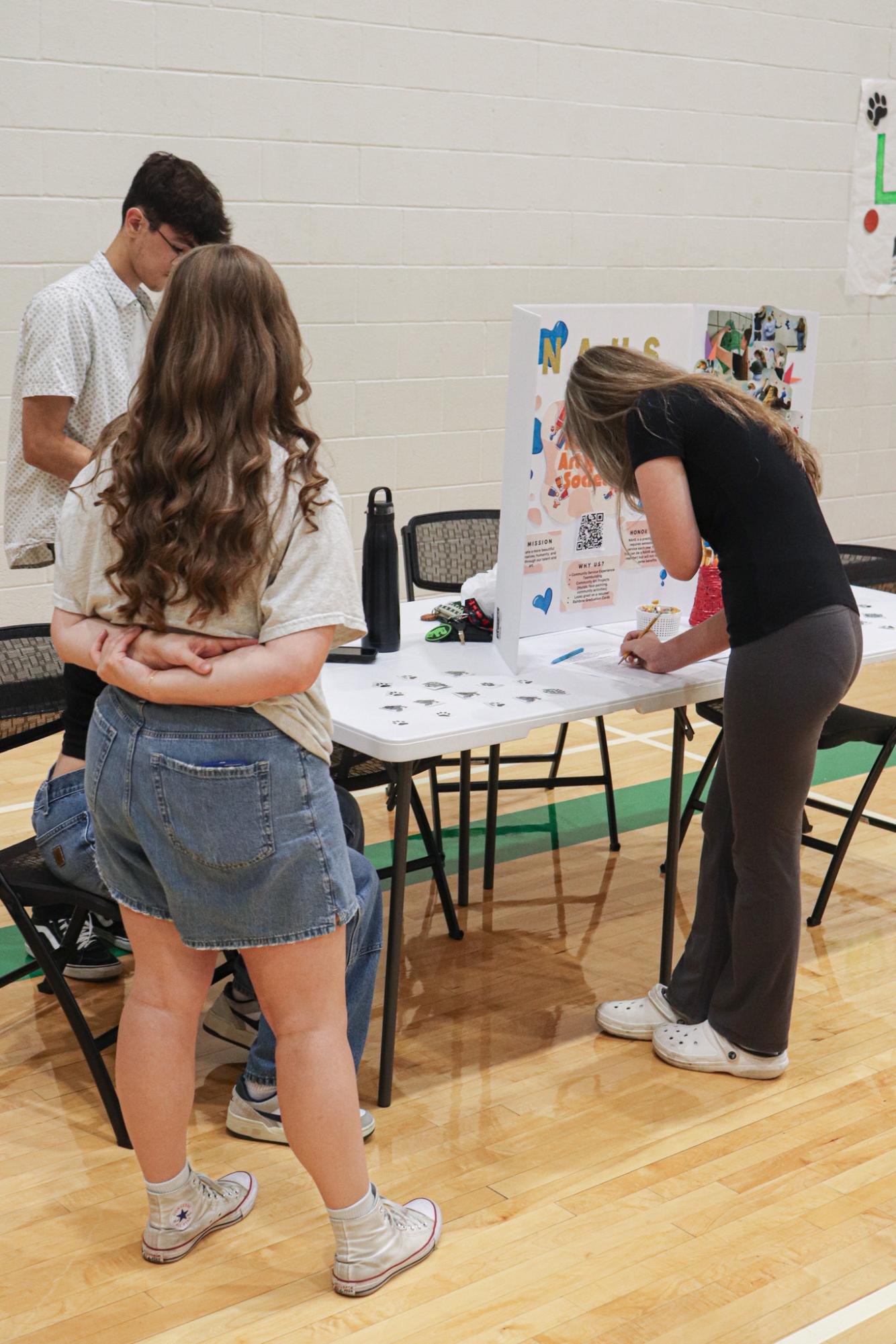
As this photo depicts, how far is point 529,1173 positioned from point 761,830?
0.69 meters

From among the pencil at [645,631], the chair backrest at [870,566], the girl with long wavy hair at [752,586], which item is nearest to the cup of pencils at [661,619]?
the pencil at [645,631]

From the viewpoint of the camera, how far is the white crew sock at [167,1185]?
192 cm

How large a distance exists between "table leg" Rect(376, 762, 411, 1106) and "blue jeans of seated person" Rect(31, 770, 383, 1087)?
0.06 meters

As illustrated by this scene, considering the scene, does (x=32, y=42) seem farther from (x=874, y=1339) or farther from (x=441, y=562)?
(x=874, y=1339)

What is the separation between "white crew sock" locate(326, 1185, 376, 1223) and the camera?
1868 millimetres

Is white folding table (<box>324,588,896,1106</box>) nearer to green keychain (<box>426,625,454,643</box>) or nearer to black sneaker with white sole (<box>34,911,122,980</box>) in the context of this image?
green keychain (<box>426,625,454,643</box>)

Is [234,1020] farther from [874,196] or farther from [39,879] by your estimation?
[874,196]

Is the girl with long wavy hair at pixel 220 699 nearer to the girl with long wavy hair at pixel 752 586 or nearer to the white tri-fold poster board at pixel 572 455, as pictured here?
the girl with long wavy hair at pixel 752 586

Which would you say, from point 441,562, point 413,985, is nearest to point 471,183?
point 441,562

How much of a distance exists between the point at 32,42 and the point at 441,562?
6.73 feet

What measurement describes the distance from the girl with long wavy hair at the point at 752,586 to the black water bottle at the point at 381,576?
422 millimetres

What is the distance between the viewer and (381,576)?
2703mm

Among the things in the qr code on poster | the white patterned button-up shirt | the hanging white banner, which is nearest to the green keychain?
the qr code on poster

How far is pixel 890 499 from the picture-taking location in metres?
6.60
